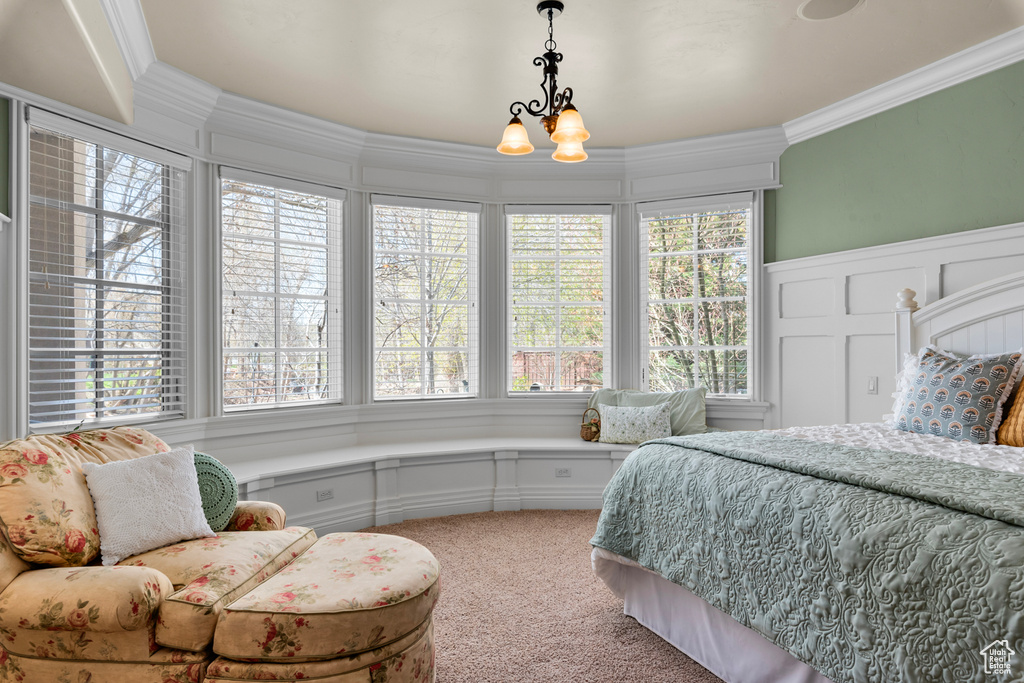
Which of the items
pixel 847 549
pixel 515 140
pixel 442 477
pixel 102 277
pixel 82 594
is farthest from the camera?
pixel 442 477

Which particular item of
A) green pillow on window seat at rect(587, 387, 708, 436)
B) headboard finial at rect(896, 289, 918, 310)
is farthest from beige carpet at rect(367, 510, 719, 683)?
headboard finial at rect(896, 289, 918, 310)

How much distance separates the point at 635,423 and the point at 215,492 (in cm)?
273

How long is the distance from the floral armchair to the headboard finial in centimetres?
334

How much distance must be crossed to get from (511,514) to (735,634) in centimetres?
225

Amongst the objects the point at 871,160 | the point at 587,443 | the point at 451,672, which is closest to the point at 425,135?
the point at 587,443

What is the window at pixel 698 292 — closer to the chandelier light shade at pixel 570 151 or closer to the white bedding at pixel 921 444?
the white bedding at pixel 921 444

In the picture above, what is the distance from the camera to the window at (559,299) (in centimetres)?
467

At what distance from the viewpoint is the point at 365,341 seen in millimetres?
4262

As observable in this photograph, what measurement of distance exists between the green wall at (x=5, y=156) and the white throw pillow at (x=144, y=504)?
132 cm

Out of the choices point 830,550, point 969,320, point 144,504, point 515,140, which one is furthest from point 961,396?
point 144,504

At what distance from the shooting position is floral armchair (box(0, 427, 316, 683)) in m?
1.62

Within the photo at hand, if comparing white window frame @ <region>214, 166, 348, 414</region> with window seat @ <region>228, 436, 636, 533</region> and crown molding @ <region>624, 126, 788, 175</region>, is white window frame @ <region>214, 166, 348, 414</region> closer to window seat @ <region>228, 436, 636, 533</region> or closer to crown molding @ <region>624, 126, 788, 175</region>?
window seat @ <region>228, 436, 636, 533</region>

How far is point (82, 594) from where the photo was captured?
1.62m

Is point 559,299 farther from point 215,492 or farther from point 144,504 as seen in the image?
point 144,504
